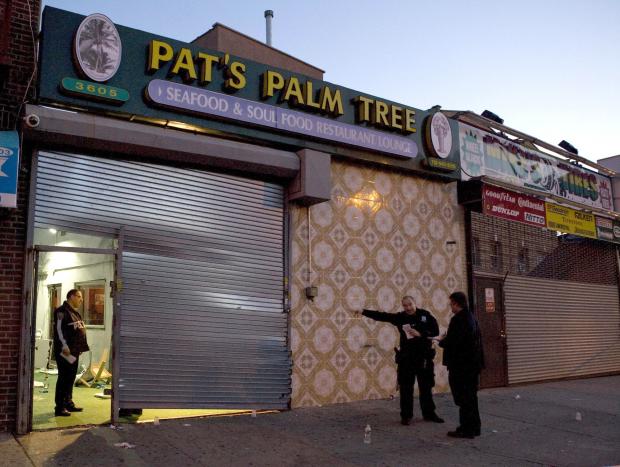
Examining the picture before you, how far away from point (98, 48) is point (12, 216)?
2.46 meters

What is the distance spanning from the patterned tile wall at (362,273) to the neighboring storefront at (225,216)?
29 mm

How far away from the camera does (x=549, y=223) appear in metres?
13.9

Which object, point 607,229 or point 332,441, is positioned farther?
point 607,229

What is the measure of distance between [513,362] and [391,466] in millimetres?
7667

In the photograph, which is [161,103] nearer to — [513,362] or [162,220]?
[162,220]

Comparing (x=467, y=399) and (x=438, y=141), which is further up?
(x=438, y=141)

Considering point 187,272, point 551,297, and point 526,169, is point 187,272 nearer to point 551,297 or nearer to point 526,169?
point 526,169

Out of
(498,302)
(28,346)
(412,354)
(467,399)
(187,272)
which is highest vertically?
(187,272)

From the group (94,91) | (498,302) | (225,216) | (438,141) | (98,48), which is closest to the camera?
(94,91)

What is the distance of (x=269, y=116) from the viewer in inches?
355

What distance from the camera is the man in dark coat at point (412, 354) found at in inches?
324

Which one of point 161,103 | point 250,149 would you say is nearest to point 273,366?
point 250,149

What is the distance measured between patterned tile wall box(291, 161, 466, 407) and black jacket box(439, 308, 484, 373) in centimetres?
255

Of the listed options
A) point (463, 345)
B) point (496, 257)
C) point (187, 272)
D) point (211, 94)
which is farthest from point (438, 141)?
point (187, 272)
